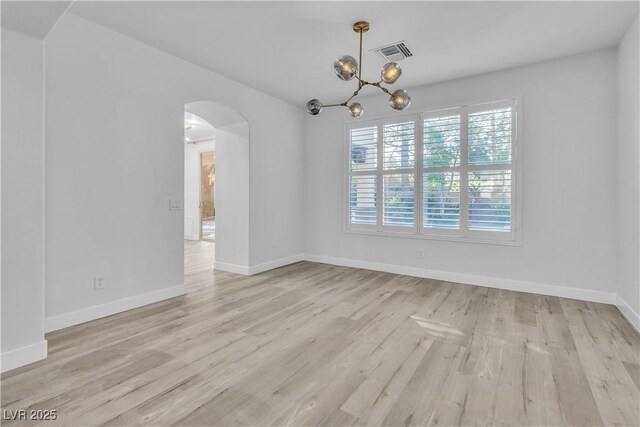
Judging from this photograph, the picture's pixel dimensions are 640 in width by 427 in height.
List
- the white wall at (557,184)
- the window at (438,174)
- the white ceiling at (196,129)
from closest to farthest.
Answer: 1. the white wall at (557,184)
2. the window at (438,174)
3. the white ceiling at (196,129)

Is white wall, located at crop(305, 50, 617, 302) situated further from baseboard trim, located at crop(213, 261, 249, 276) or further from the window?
baseboard trim, located at crop(213, 261, 249, 276)

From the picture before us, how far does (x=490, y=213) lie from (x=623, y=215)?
129 cm

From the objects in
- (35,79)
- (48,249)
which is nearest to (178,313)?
(48,249)

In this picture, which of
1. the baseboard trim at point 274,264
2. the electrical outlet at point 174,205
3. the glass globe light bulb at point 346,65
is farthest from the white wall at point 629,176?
the electrical outlet at point 174,205

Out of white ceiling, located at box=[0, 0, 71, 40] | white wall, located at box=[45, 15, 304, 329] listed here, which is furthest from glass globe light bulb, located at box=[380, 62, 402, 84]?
white wall, located at box=[45, 15, 304, 329]

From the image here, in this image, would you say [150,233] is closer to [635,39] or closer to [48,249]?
[48,249]

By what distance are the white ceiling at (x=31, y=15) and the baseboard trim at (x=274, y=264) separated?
3.56 meters

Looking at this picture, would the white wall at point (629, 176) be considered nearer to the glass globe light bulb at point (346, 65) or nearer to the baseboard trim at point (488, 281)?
the baseboard trim at point (488, 281)

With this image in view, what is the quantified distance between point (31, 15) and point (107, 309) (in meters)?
2.50

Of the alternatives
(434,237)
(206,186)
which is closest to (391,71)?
(434,237)

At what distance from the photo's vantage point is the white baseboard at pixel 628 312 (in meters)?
2.87

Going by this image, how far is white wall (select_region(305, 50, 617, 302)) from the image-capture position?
3.60m

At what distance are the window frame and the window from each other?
0.04ft

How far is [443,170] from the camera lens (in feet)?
15.0
